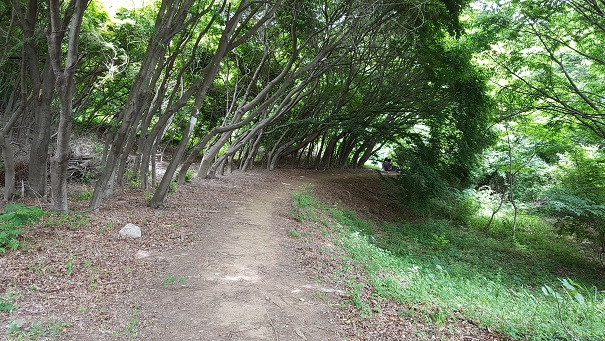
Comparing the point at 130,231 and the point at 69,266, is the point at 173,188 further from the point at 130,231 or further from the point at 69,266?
the point at 69,266

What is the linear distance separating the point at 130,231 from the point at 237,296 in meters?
2.73

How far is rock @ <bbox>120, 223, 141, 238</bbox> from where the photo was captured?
6.56 m

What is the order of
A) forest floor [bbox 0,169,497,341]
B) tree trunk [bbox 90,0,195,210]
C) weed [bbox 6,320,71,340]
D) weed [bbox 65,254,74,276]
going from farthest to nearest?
tree trunk [bbox 90,0,195,210]
weed [bbox 65,254,74,276]
forest floor [bbox 0,169,497,341]
weed [bbox 6,320,71,340]

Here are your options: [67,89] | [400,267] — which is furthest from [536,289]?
[67,89]

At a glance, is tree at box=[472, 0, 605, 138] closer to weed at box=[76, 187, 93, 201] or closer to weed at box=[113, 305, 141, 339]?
weed at box=[113, 305, 141, 339]

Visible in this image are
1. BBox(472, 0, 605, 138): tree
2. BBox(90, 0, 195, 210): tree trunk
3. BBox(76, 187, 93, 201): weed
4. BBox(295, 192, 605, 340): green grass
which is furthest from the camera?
BBox(472, 0, 605, 138): tree

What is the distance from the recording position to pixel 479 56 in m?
12.8

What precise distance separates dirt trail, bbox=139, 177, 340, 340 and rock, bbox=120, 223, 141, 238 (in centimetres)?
87

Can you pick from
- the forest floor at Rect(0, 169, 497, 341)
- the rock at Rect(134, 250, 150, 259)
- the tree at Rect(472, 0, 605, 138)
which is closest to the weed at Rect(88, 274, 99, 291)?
the forest floor at Rect(0, 169, 497, 341)

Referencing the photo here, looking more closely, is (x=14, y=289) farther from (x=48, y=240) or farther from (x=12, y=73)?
(x=12, y=73)

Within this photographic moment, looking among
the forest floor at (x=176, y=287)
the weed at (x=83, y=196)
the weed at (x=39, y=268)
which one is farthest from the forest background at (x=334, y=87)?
the weed at (x=39, y=268)

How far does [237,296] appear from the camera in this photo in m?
4.93

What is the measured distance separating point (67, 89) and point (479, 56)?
38.7 ft

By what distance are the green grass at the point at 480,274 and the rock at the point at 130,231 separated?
137 inches
